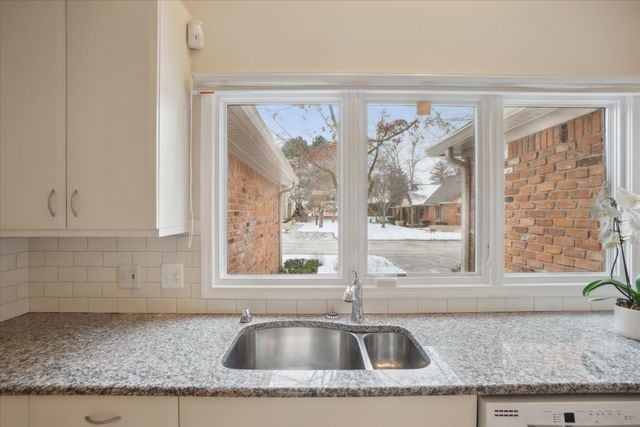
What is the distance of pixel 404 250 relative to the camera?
5.82ft

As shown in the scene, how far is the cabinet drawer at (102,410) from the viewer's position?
1.02 metres

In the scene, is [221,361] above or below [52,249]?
below

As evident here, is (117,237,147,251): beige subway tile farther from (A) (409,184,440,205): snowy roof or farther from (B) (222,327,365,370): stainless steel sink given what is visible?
(A) (409,184,440,205): snowy roof

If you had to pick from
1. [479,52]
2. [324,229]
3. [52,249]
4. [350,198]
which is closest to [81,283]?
[52,249]

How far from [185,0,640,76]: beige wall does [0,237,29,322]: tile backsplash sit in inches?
48.9

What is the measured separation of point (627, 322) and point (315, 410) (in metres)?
1.37

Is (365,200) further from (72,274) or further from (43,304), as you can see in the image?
(43,304)

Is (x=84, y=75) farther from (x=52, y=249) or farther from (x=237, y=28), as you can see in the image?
(x=52, y=249)

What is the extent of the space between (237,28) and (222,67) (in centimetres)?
21

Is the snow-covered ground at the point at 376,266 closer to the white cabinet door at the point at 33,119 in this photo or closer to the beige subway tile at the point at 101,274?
the beige subway tile at the point at 101,274

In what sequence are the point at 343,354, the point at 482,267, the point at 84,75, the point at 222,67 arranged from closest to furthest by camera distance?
the point at 84,75 < the point at 343,354 < the point at 222,67 < the point at 482,267

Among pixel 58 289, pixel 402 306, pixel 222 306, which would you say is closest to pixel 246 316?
pixel 222 306

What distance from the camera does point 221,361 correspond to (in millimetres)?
1166

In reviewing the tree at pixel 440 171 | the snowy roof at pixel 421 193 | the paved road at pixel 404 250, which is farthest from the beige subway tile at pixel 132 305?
the tree at pixel 440 171
